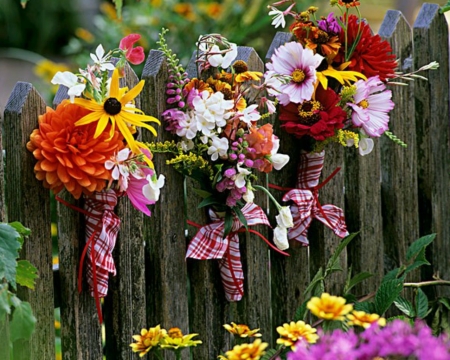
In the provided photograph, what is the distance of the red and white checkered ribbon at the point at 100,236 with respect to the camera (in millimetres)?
1863

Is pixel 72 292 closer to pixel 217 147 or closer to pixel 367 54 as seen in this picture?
pixel 217 147

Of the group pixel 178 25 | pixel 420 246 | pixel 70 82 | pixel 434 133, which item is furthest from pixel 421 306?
pixel 178 25

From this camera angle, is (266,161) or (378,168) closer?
(266,161)

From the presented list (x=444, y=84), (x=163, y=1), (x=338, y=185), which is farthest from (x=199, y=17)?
(x=338, y=185)

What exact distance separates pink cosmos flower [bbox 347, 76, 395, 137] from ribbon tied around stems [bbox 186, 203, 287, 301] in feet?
1.08

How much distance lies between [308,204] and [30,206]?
0.73 metres

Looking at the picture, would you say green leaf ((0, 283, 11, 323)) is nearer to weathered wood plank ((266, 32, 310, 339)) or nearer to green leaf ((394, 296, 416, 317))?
weathered wood plank ((266, 32, 310, 339))

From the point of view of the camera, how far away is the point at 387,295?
1.97 meters

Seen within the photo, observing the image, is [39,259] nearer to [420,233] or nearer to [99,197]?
[99,197]

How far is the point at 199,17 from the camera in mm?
4246

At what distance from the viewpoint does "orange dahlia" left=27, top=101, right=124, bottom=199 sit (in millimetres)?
1725

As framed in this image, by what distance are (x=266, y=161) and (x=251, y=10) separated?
268 centimetres

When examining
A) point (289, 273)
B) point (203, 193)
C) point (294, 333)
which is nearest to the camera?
point (294, 333)

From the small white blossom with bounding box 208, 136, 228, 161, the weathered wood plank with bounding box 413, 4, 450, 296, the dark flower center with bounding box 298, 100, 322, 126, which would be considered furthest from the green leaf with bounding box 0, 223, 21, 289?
the weathered wood plank with bounding box 413, 4, 450, 296
